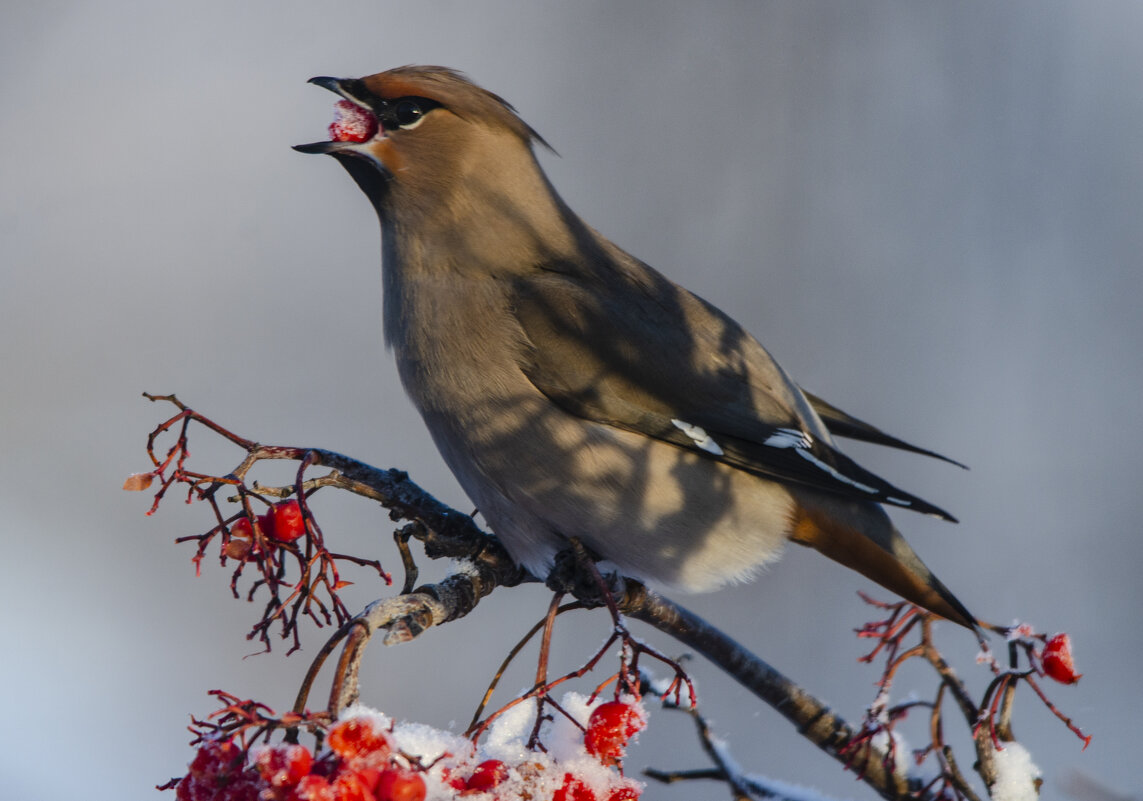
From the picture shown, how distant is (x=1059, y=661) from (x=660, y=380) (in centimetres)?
97

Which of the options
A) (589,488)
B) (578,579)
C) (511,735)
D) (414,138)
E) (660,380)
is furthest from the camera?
(414,138)

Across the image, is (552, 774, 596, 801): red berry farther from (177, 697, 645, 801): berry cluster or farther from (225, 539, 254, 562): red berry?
(225, 539, 254, 562): red berry

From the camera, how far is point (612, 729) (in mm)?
1433

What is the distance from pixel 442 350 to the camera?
242cm

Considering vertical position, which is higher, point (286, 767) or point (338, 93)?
point (338, 93)

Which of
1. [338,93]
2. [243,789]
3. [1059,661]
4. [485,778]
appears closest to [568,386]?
[338,93]

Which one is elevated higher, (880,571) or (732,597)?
(732,597)

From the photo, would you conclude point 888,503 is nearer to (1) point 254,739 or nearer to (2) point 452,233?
(2) point 452,233

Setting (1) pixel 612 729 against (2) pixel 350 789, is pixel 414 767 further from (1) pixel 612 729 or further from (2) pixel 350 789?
(1) pixel 612 729

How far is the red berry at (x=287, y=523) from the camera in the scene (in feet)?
5.17

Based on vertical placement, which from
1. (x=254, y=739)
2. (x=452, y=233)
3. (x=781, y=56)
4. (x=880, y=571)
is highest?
(x=781, y=56)

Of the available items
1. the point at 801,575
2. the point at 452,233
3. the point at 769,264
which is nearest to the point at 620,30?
the point at 769,264

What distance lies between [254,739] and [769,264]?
473 cm

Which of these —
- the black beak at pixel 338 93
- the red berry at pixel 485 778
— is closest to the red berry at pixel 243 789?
the red berry at pixel 485 778
